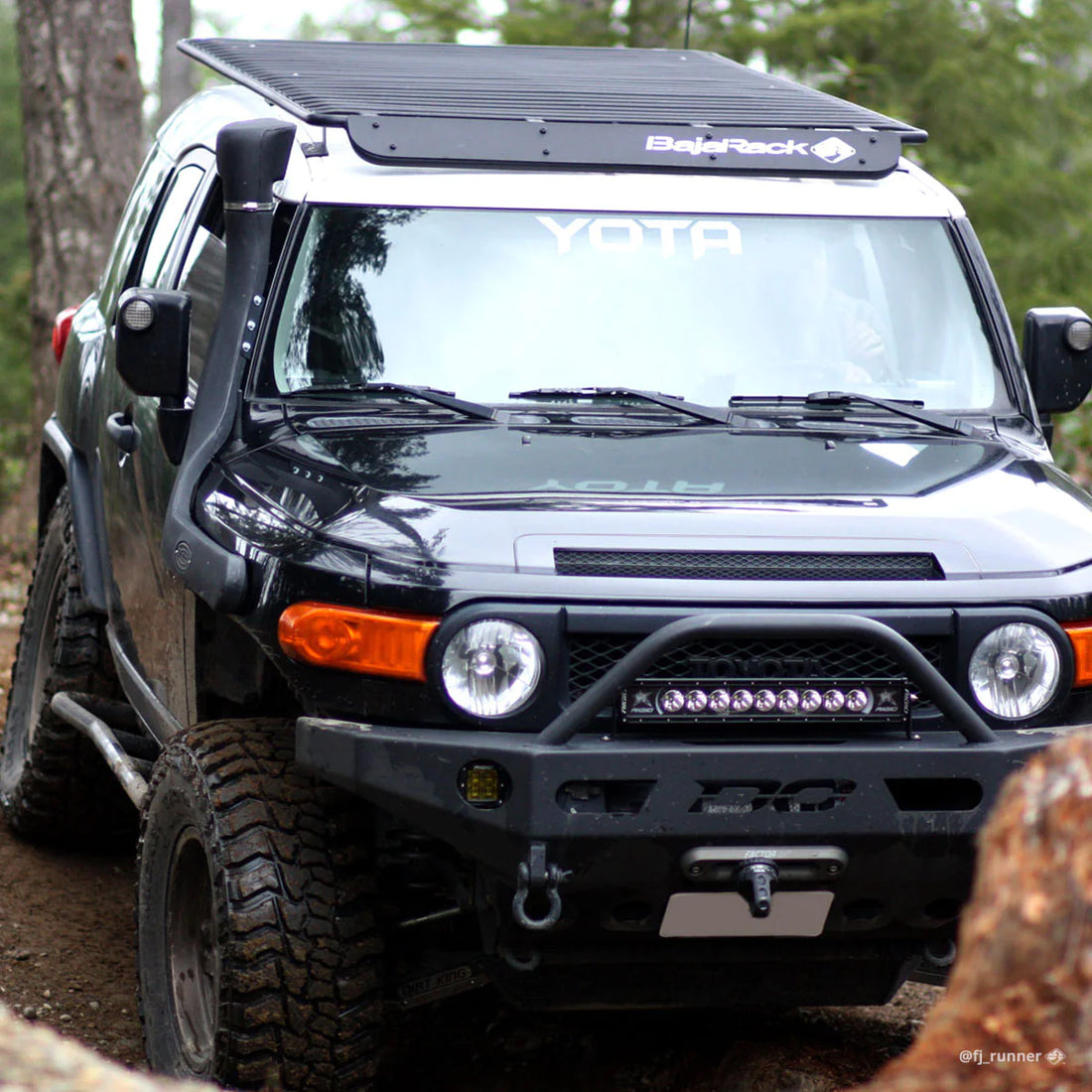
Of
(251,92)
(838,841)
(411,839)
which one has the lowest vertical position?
(411,839)

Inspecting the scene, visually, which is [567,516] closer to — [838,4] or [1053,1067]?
[1053,1067]

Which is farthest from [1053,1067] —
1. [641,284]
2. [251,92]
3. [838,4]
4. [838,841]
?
[838,4]

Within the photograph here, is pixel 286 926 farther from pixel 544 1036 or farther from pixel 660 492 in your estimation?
pixel 544 1036

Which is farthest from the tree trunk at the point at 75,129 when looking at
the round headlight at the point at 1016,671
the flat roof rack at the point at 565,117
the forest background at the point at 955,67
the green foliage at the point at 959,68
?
the round headlight at the point at 1016,671

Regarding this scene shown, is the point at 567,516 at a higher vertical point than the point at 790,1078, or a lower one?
higher

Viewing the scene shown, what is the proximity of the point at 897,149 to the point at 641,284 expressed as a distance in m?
0.81

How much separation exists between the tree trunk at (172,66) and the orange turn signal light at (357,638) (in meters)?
14.0

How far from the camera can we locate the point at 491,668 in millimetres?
3309

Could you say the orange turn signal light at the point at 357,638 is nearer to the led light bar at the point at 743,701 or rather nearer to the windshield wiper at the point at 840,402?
the led light bar at the point at 743,701

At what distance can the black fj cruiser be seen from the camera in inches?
129

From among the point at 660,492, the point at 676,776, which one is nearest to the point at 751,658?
the point at 676,776

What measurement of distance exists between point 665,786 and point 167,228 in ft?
9.56

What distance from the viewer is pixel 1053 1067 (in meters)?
2.03

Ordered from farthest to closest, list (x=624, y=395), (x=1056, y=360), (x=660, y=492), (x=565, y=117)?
(x=1056, y=360)
(x=565, y=117)
(x=624, y=395)
(x=660, y=492)
